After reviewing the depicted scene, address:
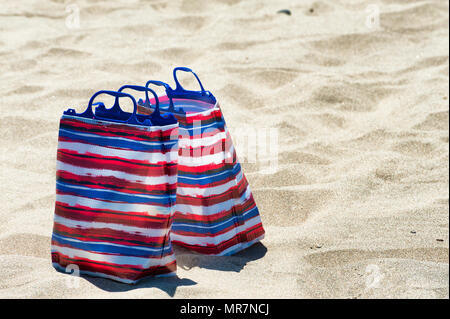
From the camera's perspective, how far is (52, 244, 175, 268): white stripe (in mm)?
1878

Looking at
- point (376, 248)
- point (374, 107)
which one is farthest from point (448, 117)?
point (376, 248)

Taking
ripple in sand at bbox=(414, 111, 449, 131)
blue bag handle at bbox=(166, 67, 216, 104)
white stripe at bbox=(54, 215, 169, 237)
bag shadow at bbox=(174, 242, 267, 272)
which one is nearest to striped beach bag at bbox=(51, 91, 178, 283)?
white stripe at bbox=(54, 215, 169, 237)

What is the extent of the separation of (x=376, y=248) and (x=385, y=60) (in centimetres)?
A: 229

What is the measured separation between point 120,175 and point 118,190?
0.15 feet

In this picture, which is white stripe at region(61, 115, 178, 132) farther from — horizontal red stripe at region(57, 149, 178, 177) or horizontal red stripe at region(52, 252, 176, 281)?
horizontal red stripe at region(52, 252, 176, 281)

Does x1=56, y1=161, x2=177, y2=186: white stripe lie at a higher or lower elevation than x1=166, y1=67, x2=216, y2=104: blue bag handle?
lower

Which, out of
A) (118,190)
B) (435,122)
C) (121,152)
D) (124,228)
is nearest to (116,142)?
(121,152)

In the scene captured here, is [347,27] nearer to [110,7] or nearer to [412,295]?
[110,7]

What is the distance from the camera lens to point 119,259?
188cm

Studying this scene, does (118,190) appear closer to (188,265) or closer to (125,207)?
(125,207)

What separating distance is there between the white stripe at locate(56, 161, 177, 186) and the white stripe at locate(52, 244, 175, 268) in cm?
23

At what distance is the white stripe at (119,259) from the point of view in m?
1.88

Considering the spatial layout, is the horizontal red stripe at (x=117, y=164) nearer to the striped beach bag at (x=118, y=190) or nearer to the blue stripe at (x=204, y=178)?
the striped beach bag at (x=118, y=190)

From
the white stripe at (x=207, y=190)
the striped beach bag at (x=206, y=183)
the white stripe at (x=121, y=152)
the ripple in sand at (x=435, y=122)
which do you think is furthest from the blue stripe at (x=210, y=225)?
the ripple in sand at (x=435, y=122)
